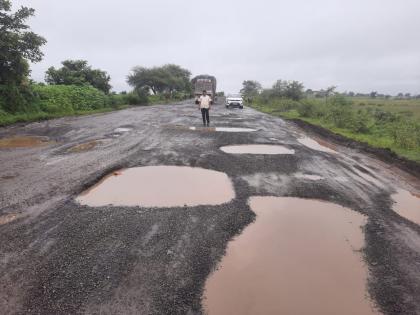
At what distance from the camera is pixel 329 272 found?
12.3ft

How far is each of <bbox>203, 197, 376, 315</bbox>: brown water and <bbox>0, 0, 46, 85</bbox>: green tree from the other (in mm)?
16524

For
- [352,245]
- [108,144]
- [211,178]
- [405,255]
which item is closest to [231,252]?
[352,245]

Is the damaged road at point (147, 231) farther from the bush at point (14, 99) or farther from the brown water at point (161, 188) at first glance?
the bush at point (14, 99)

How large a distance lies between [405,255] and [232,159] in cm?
513

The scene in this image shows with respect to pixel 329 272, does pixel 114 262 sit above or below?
above

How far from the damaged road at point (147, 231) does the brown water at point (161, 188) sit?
0.23 metres

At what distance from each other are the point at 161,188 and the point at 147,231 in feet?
6.72

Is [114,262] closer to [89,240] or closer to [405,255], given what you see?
[89,240]

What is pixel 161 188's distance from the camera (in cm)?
639

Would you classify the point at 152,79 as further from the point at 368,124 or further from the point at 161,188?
the point at 161,188

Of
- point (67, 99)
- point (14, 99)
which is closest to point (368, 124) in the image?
point (14, 99)

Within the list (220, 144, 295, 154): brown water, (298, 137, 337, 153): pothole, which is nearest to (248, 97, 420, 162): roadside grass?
(298, 137, 337, 153): pothole

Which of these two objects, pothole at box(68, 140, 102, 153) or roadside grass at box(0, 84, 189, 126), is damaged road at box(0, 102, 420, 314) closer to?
pothole at box(68, 140, 102, 153)

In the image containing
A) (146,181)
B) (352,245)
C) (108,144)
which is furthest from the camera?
(108,144)
